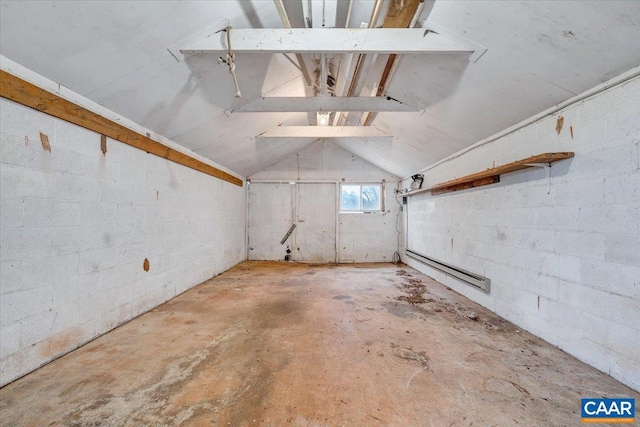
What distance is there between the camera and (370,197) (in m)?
6.67

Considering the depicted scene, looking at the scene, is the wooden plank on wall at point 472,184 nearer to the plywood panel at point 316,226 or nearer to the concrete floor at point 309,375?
the concrete floor at point 309,375

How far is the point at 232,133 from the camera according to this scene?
13.0 ft

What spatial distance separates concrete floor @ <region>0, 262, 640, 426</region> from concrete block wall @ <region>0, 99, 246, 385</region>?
0.21 meters

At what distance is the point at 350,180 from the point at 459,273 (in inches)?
140

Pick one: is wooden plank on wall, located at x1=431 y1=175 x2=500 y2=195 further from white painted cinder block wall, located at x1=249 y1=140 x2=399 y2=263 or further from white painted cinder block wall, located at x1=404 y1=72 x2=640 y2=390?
white painted cinder block wall, located at x1=249 y1=140 x2=399 y2=263

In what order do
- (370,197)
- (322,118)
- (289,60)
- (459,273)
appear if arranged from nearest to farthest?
(289,60) < (459,273) < (322,118) < (370,197)

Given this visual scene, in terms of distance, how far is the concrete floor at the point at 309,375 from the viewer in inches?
55.9

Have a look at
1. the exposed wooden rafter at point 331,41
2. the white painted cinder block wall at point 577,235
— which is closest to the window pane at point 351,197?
the white painted cinder block wall at point 577,235

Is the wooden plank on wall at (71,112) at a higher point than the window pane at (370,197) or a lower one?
higher

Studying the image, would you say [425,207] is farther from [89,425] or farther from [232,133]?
[89,425]

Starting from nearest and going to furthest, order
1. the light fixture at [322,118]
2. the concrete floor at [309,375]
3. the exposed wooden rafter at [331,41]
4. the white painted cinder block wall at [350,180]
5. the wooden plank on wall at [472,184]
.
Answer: the concrete floor at [309,375], the exposed wooden rafter at [331,41], the wooden plank on wall at [472,184], the light fixture at [322,118], the white painted cinder block wall at [350,180]

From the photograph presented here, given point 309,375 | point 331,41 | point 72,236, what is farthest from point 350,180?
point 72,236

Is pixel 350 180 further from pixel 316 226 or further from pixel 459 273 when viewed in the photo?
pixel 459 273

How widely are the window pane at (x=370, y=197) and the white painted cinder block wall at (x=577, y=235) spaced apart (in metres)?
3.46
